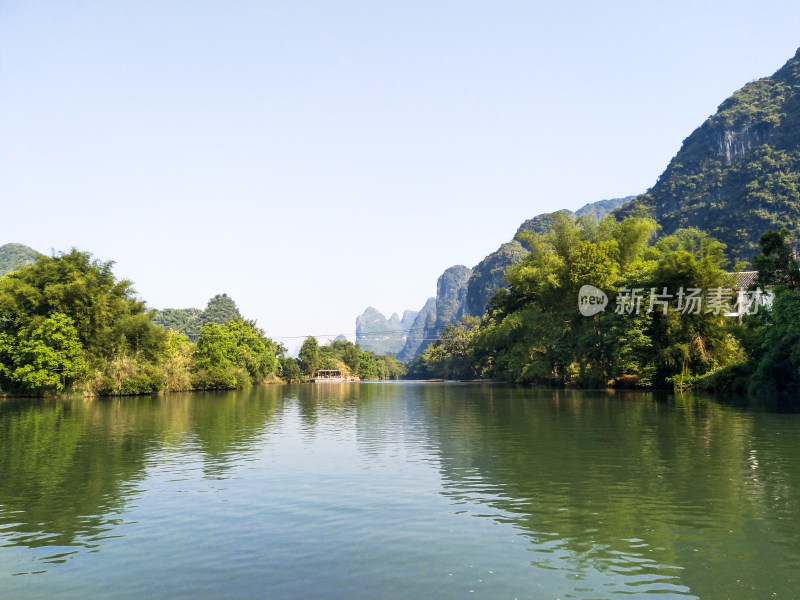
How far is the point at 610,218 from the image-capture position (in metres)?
65.4

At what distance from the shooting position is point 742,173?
146 metres

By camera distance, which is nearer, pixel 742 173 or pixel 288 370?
pixel 288 370

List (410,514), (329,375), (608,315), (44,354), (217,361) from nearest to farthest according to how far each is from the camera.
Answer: (410,514)
(44,354)
(608,315)
(217,361)
(329,375)

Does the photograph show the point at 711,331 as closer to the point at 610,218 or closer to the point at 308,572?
the point at 610,218

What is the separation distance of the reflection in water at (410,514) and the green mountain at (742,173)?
112 m

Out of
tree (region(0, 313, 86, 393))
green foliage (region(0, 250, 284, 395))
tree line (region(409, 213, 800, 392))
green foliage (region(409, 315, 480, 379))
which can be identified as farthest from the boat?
tree (region(0, 313, 86, 393))

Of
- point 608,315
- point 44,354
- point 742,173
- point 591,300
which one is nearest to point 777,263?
point 608,315

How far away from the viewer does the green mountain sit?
415ft

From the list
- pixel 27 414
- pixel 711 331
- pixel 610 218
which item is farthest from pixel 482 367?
pixel 27 414

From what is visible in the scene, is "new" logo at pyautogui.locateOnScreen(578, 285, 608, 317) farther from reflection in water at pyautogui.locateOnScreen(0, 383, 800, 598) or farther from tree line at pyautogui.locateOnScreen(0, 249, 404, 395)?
tree line at pyautogui.locateOnScreen(0, 249, 404, 395)

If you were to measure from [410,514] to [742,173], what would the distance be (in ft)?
528

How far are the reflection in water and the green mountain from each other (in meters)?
112

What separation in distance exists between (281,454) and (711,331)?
128 feet

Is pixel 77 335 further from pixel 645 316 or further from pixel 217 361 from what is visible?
pixel 645 316
